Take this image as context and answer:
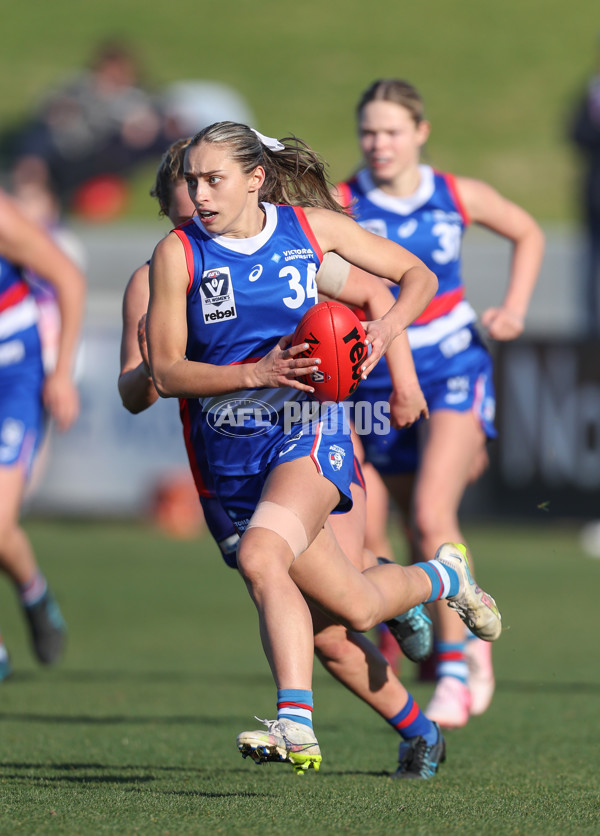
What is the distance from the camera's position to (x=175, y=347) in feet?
12.9

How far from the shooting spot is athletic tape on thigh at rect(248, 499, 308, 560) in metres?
3.80

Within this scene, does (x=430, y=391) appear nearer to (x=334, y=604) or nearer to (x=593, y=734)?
(x=593, y=734)

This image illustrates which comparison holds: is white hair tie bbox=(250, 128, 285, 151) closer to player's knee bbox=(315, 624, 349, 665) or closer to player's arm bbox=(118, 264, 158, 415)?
player's arm bbox=(118, 264, 158, 415)

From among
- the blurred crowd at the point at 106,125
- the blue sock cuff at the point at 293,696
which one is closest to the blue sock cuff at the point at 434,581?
the blue sock cuff at the point at 293,696

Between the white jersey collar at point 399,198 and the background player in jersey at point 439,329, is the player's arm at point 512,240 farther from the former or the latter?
the white jersey collar at point 399,198

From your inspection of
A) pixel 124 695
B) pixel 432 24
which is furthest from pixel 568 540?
pixel 432 24

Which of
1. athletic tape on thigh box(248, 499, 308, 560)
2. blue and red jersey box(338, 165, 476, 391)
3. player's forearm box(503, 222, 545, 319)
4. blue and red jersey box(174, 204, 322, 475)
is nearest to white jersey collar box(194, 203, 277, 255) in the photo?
blue and red jersey box(174, 204, 322, 475)

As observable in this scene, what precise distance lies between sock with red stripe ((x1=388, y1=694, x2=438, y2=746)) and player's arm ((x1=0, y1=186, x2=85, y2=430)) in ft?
7.81

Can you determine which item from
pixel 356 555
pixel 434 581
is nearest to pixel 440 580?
pixel 434 581

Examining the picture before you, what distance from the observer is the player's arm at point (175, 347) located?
150 inches

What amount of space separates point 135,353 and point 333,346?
1012mm

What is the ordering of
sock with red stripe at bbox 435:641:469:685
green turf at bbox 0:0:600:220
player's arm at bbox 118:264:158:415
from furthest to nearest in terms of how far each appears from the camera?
green turf at bbox 0:0:600:220 → sock with red stripe at bbox 435:641:469:685 → player's arm at bbox 118:264:158:415

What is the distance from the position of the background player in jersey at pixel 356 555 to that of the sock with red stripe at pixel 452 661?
3.04 feet

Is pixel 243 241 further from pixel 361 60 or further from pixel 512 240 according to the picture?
pixel 361 60
